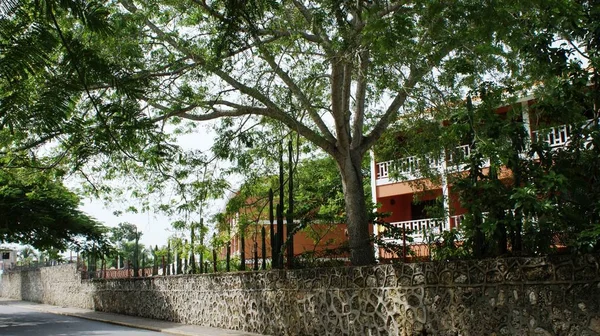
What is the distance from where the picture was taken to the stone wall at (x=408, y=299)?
29.8 ft

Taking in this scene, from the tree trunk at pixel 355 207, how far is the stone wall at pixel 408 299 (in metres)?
1.02

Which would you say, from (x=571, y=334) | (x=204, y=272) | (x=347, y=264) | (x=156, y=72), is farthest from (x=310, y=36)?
(x=204, y=272)

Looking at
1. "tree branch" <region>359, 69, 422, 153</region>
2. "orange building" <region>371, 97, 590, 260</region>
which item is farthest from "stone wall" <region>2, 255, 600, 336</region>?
"tree branch" <region>359, 69, 422, 153</region>

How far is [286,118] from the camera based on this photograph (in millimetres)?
14523

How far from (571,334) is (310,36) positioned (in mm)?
7522

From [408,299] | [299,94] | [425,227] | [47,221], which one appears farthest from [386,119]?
[47,221]

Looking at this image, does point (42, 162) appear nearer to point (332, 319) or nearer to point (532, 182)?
point (332, 319)

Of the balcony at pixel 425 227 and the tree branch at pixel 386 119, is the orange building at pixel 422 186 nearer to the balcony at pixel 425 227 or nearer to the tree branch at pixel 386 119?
the balcony at pixel 425 227

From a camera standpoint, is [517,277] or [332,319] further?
[332,319]

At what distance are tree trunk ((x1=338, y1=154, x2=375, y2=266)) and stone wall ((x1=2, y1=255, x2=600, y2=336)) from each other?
1016mm

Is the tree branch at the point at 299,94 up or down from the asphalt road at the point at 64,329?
up

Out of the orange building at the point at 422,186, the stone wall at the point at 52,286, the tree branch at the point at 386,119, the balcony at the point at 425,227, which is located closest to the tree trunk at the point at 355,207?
the tree branch at the point at 386,119

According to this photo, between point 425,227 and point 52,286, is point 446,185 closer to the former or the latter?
point 425,227

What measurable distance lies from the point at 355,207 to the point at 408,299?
3331mm
